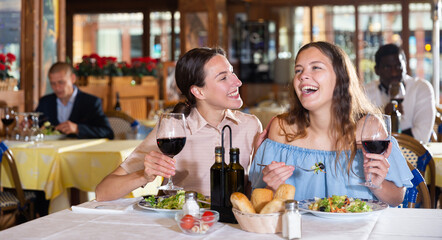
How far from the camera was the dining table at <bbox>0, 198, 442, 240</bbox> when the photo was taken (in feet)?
5.14

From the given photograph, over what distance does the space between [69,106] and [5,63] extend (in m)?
1.10

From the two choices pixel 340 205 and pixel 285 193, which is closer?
pixel 285 193

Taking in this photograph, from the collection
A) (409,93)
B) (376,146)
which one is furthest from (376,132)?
(409,93)

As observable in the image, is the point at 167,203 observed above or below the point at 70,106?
below

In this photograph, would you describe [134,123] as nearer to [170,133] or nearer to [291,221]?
[170,133]

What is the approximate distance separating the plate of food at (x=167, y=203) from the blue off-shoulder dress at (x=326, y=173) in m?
0.33

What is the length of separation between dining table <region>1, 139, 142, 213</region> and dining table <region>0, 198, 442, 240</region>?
1.89 meters

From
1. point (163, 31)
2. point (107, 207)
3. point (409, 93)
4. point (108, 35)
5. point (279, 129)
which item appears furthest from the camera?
point (108, 35)

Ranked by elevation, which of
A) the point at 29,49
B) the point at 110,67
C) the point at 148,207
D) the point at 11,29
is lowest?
the point at 148,207

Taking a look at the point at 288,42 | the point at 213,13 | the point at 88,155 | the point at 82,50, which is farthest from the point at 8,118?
the point at 82,50

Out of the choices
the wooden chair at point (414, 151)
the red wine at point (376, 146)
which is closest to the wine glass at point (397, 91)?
the wooden chair at point (414, 151)

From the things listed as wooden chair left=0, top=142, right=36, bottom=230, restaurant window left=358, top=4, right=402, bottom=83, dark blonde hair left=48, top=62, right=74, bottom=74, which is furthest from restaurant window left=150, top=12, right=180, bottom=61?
wooden chair left=0, top=142, right=36, bottom=230

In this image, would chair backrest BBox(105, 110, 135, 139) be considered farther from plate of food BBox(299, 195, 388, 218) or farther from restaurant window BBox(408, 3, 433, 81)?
restaurant window BBox(408, 3, 433, 81)

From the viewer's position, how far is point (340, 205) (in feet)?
5.81
